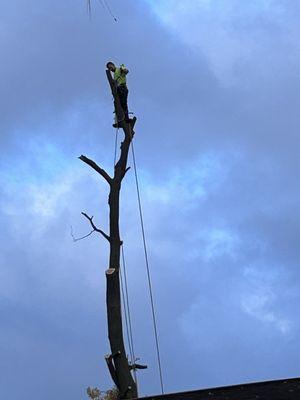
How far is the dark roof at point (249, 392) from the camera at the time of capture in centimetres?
816

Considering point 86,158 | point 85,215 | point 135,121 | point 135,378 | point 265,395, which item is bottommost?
point 265,395

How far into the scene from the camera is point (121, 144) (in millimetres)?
11664

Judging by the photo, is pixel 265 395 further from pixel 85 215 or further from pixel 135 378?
pixel 85 215

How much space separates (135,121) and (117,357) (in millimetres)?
3943

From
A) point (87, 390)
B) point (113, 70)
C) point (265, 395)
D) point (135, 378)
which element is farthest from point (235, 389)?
point (113, 70)

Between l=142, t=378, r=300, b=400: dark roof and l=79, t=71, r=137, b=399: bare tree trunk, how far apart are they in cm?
180

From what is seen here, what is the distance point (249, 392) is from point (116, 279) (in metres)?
3.23

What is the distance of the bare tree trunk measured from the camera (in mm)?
10383

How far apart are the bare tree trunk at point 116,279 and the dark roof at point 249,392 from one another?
180cm

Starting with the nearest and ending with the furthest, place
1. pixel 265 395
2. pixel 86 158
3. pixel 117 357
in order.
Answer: pixel 265 395, pixel 117 357, pixel 86 158

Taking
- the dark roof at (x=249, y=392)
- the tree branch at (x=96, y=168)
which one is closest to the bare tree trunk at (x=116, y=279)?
the tree branch at (x=96, y=168)

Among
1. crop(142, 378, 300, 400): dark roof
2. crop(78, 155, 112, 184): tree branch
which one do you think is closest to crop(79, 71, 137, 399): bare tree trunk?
crop(78, 155, 112, 184): tree branch

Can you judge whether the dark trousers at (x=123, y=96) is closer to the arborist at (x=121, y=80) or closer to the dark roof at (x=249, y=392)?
the arborist at (x=121, y=80)

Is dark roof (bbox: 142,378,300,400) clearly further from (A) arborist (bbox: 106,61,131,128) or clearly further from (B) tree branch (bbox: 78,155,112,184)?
(A) arborist (bbox: 106,61,131,128)
